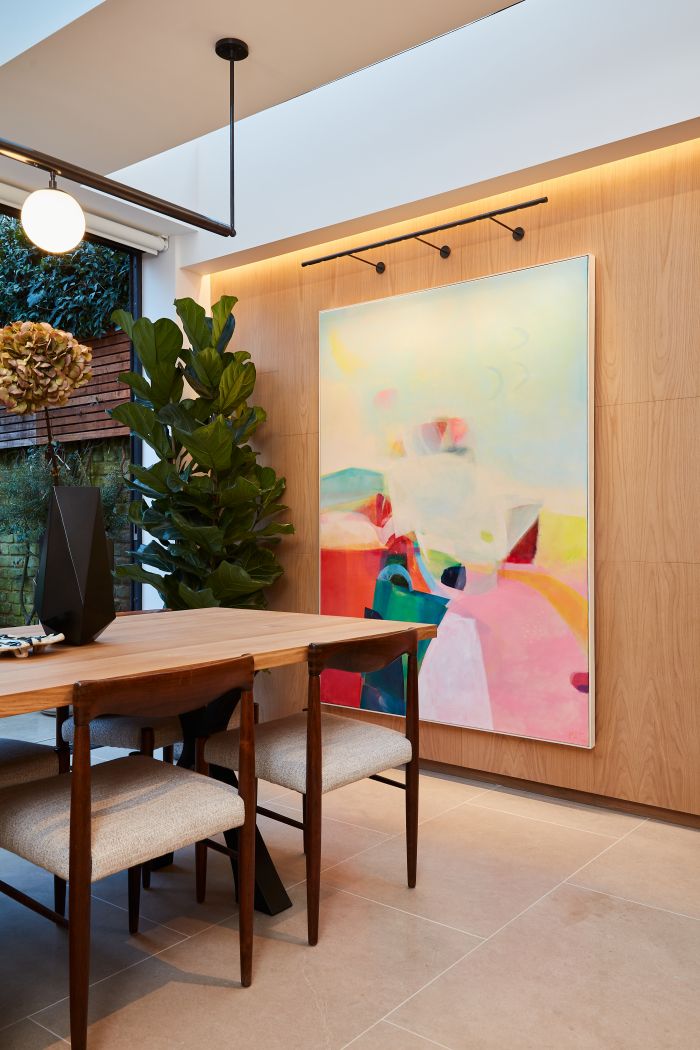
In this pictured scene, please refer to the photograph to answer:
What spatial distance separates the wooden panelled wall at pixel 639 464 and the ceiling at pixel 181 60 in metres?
0.98

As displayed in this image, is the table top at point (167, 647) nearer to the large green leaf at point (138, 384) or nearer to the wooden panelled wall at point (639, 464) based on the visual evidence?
the wooden panelled wall at point (639, 464)

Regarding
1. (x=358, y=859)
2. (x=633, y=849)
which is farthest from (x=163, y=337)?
(x=633, y=849)

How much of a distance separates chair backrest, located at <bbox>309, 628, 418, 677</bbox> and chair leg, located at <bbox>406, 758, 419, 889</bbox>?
421 mm

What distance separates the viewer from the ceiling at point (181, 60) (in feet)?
9.18

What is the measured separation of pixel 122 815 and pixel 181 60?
8.73ft

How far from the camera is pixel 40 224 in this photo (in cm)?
254

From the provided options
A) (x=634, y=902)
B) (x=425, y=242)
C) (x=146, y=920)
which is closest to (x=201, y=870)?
(x=146, y=920)

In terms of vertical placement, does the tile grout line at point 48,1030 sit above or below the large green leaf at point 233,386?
below

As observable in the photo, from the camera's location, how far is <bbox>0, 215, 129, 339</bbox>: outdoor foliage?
4.48 meters

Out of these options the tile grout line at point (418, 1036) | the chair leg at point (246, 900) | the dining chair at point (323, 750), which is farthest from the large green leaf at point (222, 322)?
the tile grout line at point (418, 1036)

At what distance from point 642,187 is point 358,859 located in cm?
285

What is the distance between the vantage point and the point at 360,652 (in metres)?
2.42

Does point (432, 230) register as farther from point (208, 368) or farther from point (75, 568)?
point (75, 568)

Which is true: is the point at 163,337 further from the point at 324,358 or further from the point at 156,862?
the point at 156,862
